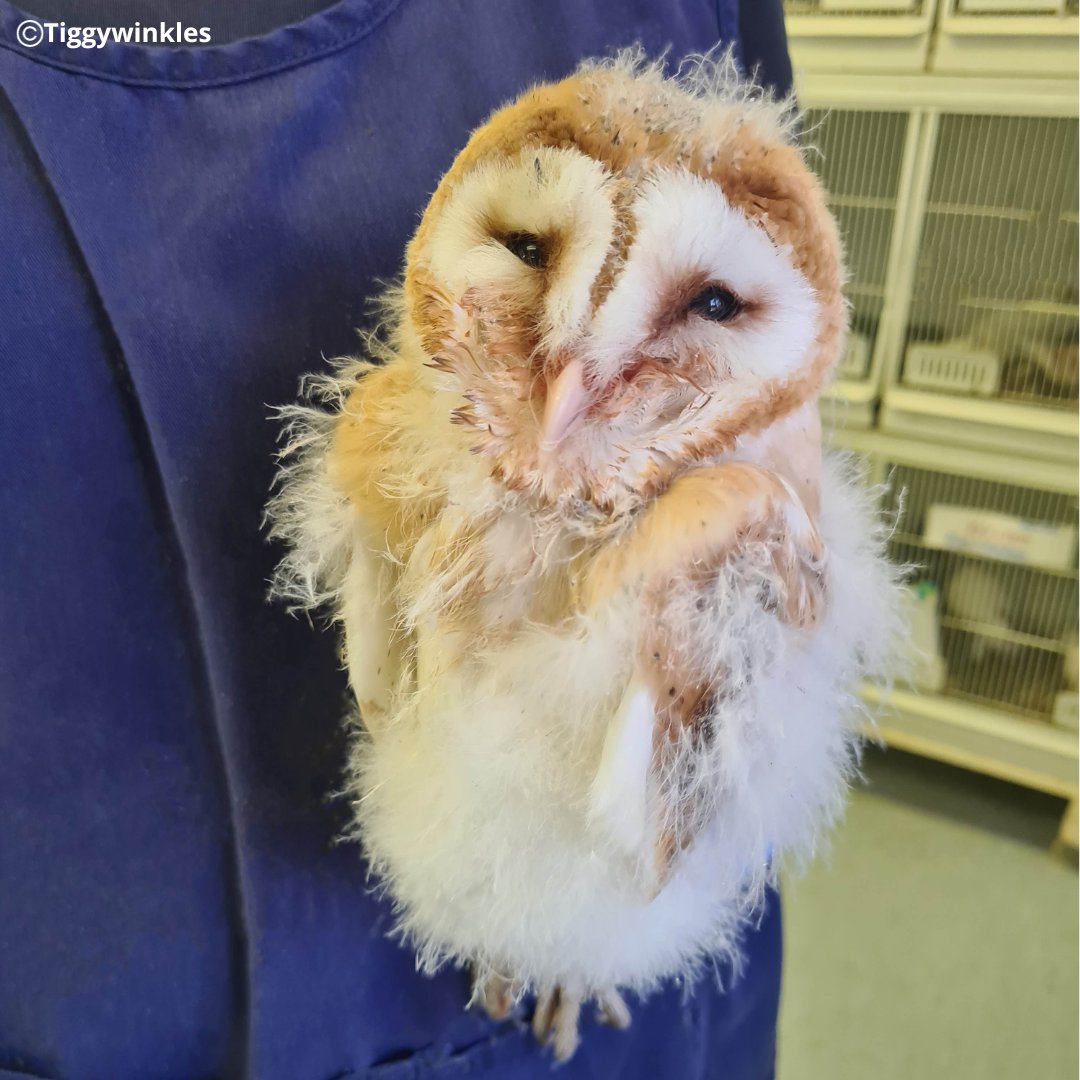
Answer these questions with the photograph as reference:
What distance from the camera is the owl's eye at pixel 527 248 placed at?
0.29 m

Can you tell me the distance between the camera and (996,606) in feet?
4.42

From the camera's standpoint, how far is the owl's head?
10.6 inches

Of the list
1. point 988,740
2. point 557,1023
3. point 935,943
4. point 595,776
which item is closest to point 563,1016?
point 557,1023

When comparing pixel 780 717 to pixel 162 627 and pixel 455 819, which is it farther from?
pixel 162 627

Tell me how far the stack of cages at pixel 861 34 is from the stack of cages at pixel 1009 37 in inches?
1.1

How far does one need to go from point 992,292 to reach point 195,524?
1141 millimetres

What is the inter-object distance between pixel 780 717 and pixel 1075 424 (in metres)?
1.00

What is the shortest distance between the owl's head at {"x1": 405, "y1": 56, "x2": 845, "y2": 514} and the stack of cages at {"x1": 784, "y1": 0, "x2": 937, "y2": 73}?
0.92m

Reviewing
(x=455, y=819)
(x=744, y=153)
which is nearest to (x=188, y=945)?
(x=455, y=819)

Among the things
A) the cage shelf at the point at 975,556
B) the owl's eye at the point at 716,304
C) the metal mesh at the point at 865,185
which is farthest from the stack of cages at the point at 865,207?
the owl's eye at the point at 716,304

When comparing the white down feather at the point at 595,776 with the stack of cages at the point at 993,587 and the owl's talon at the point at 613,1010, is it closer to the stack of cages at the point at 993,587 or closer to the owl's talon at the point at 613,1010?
the owl's talon at the point at 613,1010

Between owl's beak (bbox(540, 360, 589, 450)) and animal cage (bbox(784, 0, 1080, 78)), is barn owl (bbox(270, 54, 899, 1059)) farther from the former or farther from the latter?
animal cage (bbox(784, 0, 1080, 78))

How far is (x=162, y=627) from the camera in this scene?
43 cm

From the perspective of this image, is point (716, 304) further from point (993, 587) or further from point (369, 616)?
point (993, 587)
